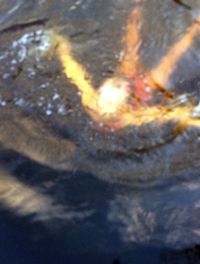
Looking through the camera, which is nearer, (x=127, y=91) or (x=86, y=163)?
(x=86, y=163)

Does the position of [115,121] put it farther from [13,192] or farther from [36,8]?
[36,8]

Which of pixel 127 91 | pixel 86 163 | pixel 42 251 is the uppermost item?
pixel 127 91

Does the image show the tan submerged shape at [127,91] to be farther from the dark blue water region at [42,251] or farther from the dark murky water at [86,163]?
the dark blue water region at [42,251]

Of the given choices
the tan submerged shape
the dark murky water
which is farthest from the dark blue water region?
the tan submerged shape

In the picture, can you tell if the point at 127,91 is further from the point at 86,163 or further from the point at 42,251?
the point at 42,251

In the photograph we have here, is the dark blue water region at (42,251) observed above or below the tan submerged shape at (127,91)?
below

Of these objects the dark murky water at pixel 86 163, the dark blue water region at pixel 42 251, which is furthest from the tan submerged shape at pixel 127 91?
the dark blue water region at pixel 42 251

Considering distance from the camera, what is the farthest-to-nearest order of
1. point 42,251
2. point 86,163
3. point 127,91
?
point 127,91, point 86,163, point 42,251

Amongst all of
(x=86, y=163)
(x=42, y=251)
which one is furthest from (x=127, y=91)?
(x=42, y=251)

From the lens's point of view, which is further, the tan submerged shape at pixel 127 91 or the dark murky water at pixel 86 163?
the tan submerged shape at pixel 127 91
